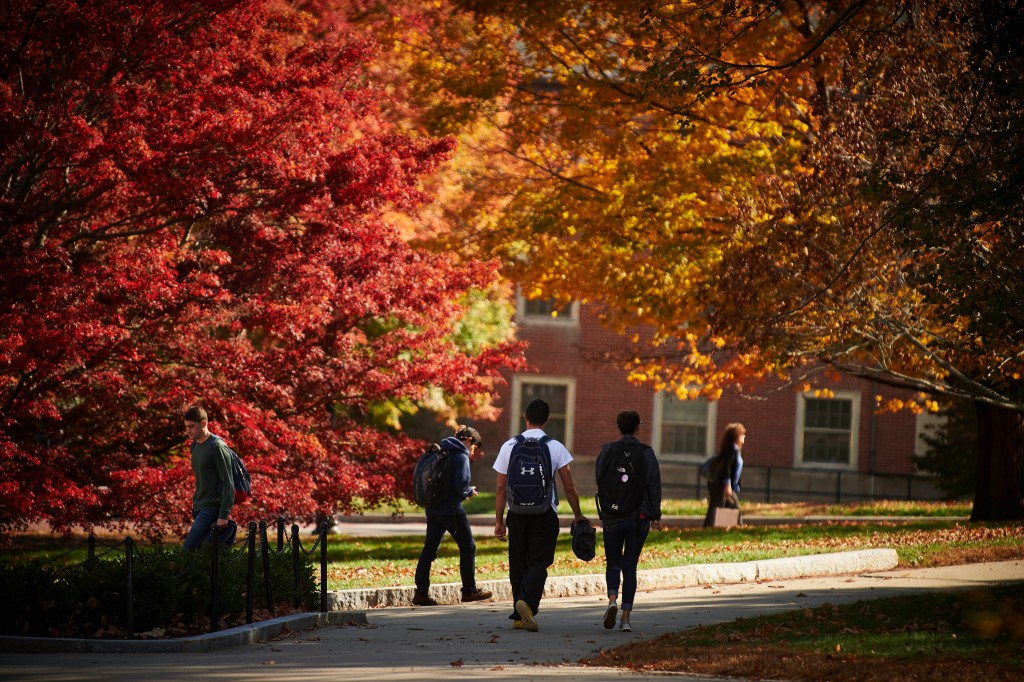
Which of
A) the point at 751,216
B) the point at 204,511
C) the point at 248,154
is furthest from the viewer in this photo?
the point at 751,216

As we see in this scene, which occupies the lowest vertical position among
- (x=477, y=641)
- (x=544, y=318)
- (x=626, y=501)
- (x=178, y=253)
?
(x=477, y=641)

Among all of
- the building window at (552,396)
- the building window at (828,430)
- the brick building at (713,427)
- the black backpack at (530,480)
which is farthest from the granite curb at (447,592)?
the building window at (552,396)

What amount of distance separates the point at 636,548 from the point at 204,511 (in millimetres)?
3711

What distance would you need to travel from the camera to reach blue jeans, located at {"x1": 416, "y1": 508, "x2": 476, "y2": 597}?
38.4 ft

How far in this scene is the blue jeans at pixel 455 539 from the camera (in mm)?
11695

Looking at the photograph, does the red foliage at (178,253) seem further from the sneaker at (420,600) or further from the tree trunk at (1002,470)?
the tree trunk at (1002,470)

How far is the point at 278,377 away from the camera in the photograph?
559 inches

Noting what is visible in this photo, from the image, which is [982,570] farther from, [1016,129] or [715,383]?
[715,383]

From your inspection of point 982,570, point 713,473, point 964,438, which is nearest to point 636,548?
point 982,570

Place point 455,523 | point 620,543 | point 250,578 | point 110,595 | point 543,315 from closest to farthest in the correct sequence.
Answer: point 110,595
point 250,578
point 620,543
point 455,523
point 543,315

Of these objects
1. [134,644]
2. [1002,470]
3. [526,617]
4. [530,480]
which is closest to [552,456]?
[530,480]

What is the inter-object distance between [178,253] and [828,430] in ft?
83.0

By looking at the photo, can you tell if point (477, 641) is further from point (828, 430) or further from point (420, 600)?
point (828, 430)

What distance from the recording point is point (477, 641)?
947cm
